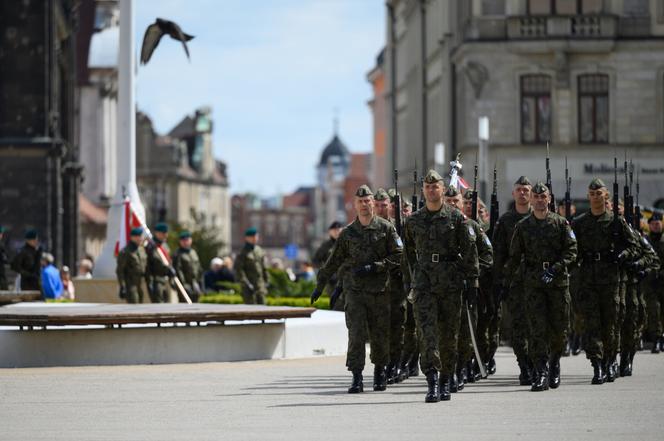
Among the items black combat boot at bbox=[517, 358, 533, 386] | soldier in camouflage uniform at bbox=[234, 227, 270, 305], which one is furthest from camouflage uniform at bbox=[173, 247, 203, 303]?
black combat boot at bbox=[517, 358, 533, 386]

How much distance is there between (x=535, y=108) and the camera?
58.0 metres

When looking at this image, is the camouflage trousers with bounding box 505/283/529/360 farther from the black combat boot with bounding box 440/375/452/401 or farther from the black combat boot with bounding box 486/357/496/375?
the black combat boot with bounding box 440/375/452/401

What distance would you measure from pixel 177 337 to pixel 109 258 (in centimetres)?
863

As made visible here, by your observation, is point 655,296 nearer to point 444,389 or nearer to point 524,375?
point 524,375

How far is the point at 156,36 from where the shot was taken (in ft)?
107

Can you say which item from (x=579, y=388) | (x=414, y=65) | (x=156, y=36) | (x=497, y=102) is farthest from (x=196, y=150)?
(x=579, y=388)

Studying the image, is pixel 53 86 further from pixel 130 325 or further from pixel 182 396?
pixel 182 396

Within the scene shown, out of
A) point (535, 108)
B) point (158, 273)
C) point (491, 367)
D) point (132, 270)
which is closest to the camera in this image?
point (491, 367)

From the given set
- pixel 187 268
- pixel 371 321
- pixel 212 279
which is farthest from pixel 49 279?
pixel 371 321

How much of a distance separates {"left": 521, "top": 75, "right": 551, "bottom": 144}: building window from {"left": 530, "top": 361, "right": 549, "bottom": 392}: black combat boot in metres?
39.7

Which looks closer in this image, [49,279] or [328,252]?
[328,252]

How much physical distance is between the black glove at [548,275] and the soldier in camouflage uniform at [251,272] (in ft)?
42.3

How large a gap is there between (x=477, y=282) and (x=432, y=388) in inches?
49.4

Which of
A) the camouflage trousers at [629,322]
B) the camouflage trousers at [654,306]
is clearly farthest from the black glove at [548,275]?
the camouflage trousers at [654,306]
